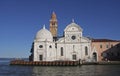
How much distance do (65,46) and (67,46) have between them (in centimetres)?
62

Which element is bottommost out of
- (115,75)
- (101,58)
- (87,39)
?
(115,75)

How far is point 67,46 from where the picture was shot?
277 ft

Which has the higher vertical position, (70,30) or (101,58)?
(70,30)

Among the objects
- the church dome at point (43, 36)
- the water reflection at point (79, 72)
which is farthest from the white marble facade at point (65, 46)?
the water reflection at point (79, 72)

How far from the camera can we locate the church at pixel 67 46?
3250 inches

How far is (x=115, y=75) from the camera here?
44125 millimetres

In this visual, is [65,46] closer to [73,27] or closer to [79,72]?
[73,27]

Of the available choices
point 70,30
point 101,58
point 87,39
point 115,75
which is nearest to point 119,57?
point 101,58

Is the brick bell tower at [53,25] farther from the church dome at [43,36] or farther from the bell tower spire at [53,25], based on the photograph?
the church dome at [43,36]

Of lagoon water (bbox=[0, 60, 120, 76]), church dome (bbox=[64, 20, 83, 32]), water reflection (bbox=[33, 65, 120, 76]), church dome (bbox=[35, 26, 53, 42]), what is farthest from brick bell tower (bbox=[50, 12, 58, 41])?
water reflection (bbox=[33, 65, 120, 76])

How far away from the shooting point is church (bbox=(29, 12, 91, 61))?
8256cm

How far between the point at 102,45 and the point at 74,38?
9.29 metres

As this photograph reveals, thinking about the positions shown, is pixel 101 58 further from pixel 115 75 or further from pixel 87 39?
pixel 115 75

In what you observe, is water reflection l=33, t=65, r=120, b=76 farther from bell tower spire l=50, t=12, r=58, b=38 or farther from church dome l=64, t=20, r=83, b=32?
bell tower spire l=50, t=12, r=58, b=38
